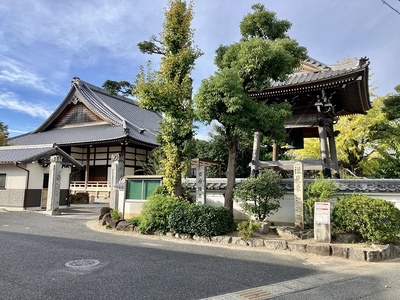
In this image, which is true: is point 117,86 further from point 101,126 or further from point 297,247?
point 297,247

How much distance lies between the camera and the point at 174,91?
10.4m

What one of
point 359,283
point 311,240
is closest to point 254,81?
point 311,240

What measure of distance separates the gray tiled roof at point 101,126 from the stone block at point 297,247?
1630cm

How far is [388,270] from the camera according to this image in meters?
6.10

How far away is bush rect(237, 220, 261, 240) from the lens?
8.58 m

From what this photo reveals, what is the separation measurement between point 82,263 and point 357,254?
20.0 ft

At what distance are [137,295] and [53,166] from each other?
45.6 ft

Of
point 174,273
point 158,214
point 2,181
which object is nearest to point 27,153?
point 2,181

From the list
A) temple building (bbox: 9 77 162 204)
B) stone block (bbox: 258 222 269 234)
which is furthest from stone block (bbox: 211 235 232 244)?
temple building (bbox: 9 77 162 204)

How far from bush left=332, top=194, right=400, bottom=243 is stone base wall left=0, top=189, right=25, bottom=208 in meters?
16.7

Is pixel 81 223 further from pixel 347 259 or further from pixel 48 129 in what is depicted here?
pixel 48 129

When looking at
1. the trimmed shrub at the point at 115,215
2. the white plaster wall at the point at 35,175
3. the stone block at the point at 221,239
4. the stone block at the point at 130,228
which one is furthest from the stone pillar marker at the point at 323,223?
the white plaster wall at the point at 35,175

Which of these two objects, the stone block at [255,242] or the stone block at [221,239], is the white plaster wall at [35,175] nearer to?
the stone block at [221,239]

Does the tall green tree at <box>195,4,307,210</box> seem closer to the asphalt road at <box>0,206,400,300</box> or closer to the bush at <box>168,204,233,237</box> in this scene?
the bush at <box>168,204,233,237</box>
